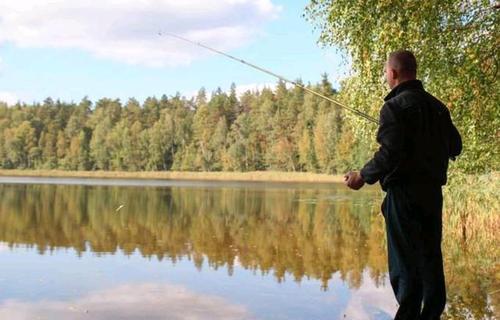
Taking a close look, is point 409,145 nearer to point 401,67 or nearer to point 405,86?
point 405,86

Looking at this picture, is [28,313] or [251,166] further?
[251,166]

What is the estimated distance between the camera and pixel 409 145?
13.9ft

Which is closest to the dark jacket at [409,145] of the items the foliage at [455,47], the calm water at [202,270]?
the calm water at [202,270]

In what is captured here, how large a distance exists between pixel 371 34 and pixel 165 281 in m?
5.98

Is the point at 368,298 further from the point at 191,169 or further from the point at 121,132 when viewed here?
the point at 121,132

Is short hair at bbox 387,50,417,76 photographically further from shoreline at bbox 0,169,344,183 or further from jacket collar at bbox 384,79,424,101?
shoreline at bbox 0,169,344,183

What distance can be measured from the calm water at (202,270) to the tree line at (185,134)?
62.8 metres

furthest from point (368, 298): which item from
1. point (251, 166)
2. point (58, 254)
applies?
point (251, 166)

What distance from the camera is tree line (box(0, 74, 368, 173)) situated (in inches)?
A: 3780

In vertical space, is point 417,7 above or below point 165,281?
above

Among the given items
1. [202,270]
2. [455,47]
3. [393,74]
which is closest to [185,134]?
[202,270]

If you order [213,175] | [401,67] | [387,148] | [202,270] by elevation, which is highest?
[401,67]

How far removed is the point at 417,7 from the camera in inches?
378

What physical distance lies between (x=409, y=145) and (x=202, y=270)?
10.4 m
